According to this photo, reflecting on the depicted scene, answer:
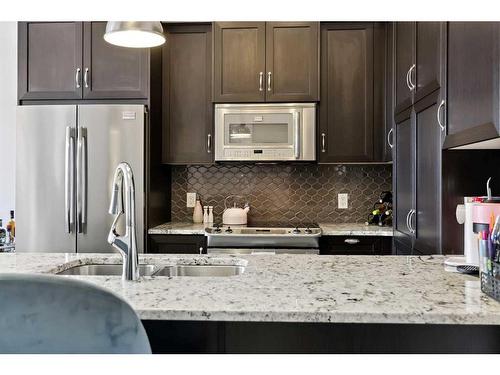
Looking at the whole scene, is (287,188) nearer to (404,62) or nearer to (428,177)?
(404,62)

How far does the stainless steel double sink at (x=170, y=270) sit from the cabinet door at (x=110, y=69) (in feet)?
5.45

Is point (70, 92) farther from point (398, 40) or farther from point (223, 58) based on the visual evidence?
point (398, 40)

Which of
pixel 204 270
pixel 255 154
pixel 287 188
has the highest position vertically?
pixel 255 154

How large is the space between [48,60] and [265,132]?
1.65m

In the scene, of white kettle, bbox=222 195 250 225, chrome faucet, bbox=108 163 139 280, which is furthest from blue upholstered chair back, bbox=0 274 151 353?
white kettle, bbox=222 195 250 225

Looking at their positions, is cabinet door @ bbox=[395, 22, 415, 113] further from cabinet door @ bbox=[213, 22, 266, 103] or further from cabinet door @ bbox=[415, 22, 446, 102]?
cabinet door @ bbox=[213, 22, 266, 103]

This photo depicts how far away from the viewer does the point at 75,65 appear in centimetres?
318

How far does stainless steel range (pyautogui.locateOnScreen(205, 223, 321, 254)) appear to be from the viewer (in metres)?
2.99

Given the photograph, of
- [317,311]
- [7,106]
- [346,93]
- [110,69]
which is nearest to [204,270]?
[317,311]

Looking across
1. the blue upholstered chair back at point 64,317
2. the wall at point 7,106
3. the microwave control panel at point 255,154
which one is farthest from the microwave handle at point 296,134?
the blue upholstered chair back at point 64,317

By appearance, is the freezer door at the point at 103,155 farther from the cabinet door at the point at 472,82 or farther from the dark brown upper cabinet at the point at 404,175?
the cabinet door at the point at 472,82

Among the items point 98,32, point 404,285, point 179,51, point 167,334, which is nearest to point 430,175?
point 404,285

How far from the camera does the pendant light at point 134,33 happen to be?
1.87 meters

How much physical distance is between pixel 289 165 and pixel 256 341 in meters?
2.60
